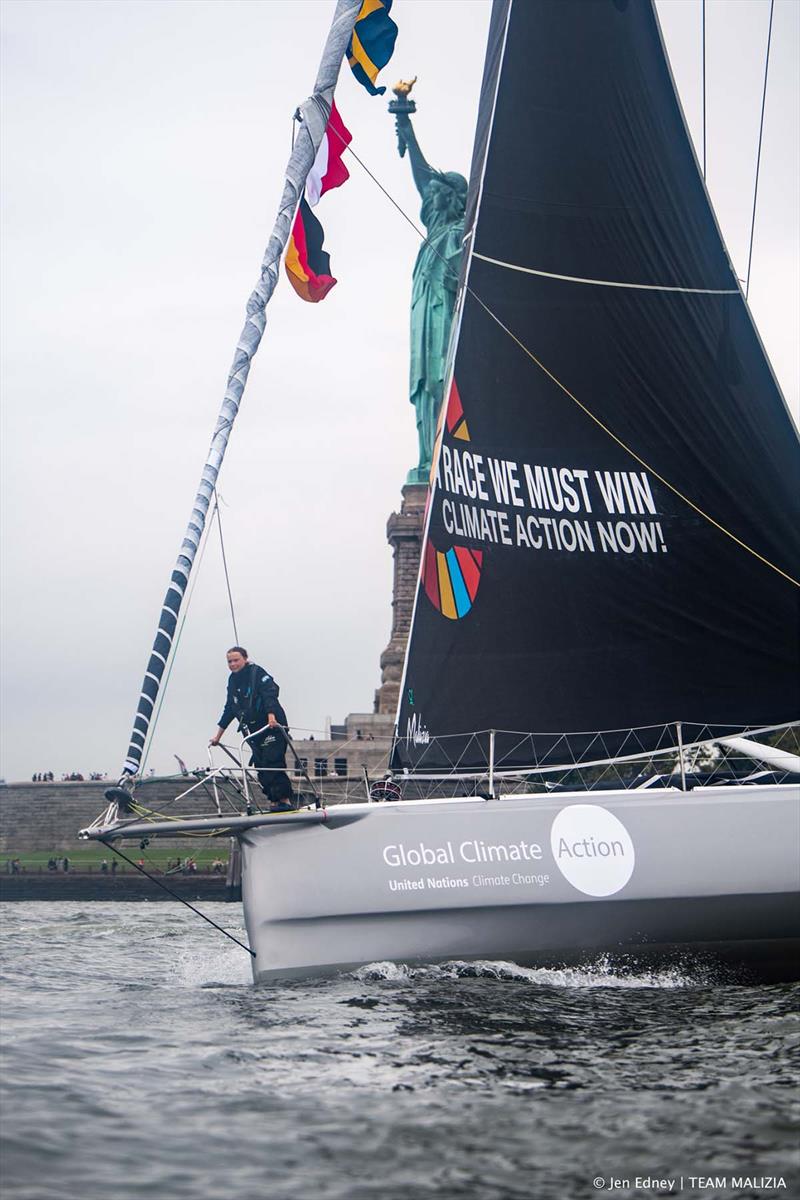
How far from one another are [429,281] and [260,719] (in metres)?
38.1

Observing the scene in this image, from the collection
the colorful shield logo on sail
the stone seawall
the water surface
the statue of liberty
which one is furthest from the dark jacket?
the stone seawall

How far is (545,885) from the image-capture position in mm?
10492

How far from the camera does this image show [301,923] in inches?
420

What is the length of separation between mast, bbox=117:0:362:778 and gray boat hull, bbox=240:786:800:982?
71.0 inches

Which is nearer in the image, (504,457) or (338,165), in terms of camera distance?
(504,457)

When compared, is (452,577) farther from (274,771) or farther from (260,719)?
(274,771)

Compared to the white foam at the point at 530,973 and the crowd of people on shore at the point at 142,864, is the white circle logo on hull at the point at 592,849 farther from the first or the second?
the crowd of people on shore at the point at 142,864

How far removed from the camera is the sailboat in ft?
34.7

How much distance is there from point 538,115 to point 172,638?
23.4ft

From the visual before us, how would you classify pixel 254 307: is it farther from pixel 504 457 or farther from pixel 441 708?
pixel 441 708

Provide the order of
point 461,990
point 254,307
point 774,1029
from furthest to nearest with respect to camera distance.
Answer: point 254,307
point 461,990
point 774,1029

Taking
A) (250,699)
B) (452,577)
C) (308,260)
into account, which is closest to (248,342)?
(308,260)

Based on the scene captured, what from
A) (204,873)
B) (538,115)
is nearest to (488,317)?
(538,115)

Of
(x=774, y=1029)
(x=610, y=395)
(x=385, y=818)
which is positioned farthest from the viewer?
(x=610, y=395)
